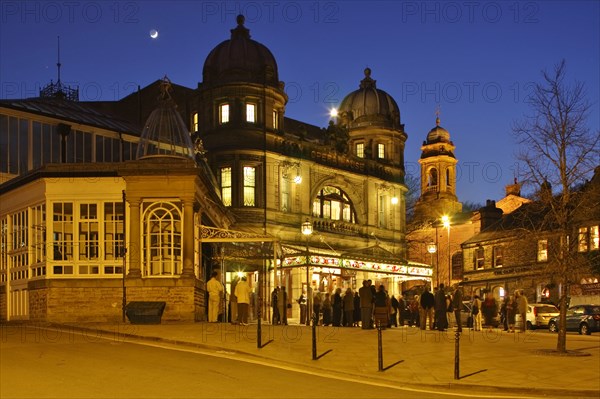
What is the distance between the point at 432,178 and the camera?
91562 mm

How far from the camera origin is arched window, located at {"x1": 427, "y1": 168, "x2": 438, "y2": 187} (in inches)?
3585

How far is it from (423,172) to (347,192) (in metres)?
37.4

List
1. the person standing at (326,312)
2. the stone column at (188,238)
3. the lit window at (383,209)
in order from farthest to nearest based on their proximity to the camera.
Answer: the lit window at (383,209)
the person standing at (326,312)
the stone column at (188,238)

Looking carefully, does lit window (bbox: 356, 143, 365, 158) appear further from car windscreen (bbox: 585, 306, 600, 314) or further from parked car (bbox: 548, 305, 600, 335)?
car windscreen (bbox: 585, 306, 600, 314)

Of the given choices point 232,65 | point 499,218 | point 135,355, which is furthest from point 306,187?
point 135,355

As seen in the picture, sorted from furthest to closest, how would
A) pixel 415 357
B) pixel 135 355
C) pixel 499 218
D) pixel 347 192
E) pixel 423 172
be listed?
1. pixel 423 172
2. pixel 499 218
3. pixel 347 192
4. pixel 415 357
5. pixel 135 355

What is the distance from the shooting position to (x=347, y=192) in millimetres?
55688

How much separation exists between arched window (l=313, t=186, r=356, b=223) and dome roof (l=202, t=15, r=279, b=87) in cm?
812

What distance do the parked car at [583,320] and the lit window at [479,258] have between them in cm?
2891

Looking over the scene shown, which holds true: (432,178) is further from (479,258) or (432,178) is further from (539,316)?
(539,316)

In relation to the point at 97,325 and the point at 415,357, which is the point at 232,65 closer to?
the point at 97,325

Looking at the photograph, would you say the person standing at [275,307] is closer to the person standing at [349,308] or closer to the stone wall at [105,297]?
the person standing at [349,308]

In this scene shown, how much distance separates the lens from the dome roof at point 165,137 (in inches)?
1079

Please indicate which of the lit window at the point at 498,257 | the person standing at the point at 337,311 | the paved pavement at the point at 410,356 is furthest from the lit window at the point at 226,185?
the lit window at the point at 498,257
